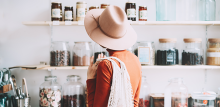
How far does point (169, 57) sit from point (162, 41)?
0.16m

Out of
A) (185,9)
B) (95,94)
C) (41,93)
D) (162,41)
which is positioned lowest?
(41,93)

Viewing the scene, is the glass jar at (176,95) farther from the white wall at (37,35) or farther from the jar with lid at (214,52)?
the jar with lid at (214,52)

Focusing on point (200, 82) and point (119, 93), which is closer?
point (119, 93)

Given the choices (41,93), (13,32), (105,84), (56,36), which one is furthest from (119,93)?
Answer: (13,32)

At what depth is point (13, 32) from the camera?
1.88m

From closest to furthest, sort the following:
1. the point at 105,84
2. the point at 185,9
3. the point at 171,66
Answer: the point at 105,84, the point at 171,66, the point at 185,9

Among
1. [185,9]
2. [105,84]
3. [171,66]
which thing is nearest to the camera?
[105,84]

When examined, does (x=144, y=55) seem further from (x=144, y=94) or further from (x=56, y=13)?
(x=56, y=13)

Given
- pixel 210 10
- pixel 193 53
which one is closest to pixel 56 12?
pixel 193 53

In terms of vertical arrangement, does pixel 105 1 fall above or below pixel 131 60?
above

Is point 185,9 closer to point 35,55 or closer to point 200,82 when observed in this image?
point 200,82

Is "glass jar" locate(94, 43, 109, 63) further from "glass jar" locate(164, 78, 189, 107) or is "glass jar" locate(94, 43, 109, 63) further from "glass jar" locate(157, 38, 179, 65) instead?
"glass jar" locate(164, 78, 189, 107)

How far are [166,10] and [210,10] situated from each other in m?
0.43

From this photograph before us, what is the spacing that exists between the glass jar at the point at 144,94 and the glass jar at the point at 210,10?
0.84m
